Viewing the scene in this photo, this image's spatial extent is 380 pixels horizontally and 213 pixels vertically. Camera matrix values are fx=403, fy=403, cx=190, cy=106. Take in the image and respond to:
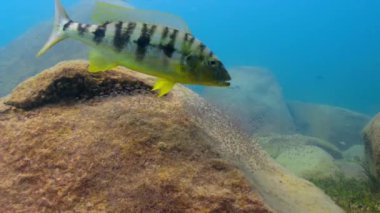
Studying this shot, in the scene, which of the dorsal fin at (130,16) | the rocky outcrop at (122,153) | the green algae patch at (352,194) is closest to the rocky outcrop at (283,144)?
the green algae patch at (352,194)

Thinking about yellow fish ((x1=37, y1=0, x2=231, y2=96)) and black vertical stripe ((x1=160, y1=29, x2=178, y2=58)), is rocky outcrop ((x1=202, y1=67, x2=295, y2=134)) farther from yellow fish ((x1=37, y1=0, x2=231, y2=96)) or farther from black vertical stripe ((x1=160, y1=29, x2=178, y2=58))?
black vertical stripe ((x1=160, y1=29, x2=178, y2=58))

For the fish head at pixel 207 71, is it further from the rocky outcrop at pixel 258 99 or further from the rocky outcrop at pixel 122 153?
the rocky outcrop at pixel 258 99

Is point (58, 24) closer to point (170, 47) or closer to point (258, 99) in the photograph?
point (170, 47)

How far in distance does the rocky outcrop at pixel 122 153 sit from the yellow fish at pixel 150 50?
1.89ft

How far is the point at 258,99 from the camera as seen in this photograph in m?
24.0

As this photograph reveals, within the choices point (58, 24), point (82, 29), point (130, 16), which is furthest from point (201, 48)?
point (58, 24)

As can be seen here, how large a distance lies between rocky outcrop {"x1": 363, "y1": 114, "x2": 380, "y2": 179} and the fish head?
4.86 meters

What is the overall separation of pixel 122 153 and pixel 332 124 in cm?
2032

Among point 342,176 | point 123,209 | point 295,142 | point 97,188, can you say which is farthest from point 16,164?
point 295,142

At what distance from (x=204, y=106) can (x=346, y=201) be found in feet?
11.6

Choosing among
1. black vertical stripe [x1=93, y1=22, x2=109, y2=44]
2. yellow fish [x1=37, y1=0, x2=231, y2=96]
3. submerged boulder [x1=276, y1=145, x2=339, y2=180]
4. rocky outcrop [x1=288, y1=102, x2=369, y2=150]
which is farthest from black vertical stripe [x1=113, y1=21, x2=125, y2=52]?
rocky outcrop [x1=288, y1=102, x2=369, y2=150]

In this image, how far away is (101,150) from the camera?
355 centimetres

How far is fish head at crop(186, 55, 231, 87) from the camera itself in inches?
134

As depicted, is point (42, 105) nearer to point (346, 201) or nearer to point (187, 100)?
point (187, 100)
